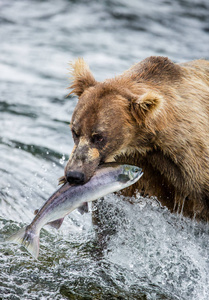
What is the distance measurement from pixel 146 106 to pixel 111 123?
31 centimetres

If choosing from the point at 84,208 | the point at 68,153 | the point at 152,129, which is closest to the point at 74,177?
the point at 84,208

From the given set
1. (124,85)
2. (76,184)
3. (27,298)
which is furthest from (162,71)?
(27,298)

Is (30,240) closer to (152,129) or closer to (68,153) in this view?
(152,129)

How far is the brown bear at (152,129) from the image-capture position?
4246mm

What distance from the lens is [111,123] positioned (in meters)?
4.28

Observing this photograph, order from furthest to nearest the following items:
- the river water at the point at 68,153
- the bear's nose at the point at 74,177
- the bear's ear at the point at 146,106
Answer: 1. the river water at the point at 68,153
2. the bear's ear at the point at 146,106
3. the bear's nose at the point at 74,177

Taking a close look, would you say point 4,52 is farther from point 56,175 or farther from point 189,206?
point 189,206

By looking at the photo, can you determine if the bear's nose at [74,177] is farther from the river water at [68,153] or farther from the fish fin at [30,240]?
the river water at [68,153]

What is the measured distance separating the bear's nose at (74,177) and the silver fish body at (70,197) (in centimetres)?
5

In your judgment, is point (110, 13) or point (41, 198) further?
point (110, 13)

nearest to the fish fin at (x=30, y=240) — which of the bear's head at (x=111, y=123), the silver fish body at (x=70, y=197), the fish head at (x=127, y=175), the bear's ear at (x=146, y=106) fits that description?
the silver fish body at (x=70, y=197)

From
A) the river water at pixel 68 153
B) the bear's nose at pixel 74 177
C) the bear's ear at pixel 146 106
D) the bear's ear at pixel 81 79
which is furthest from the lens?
the river water at pixel 68 153

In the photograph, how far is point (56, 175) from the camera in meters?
6.88

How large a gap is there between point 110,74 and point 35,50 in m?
2.16
